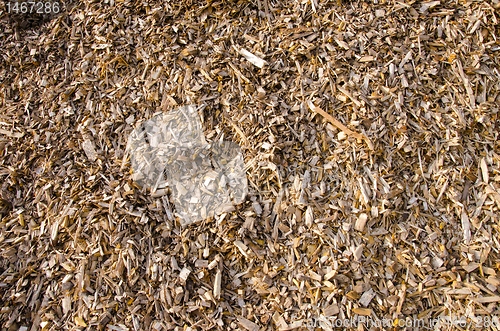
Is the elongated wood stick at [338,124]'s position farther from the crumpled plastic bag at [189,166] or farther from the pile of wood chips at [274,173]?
the crumpled plastic bag at [189,166]

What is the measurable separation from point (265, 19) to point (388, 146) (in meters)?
1.42

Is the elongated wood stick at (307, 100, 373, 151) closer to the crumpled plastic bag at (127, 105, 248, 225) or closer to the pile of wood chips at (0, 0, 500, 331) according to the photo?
the pile of wood chips at (0, 0, 500, 331)

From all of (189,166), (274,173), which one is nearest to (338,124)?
(274,173)

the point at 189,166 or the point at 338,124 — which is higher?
the point at 338,124

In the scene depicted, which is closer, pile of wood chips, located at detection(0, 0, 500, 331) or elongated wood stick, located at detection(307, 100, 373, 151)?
pile of wood chips, located at detection(0, 0, 500, 331)

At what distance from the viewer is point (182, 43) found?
2299 mm

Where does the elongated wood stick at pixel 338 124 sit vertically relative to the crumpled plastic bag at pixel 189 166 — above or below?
above

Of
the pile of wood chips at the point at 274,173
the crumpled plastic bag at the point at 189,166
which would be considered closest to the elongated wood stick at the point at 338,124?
the pile of wood chips at the point at 274,173

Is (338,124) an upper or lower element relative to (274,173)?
upper

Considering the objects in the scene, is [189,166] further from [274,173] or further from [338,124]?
[338,124]

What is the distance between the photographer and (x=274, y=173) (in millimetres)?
1922

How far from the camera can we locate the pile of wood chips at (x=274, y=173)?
174cm

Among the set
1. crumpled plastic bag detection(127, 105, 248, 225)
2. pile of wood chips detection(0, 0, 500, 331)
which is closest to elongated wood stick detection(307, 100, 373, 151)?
pile of wood chips detection(0, 0, 500, 331)

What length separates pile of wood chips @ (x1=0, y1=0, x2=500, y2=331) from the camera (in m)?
1.74
